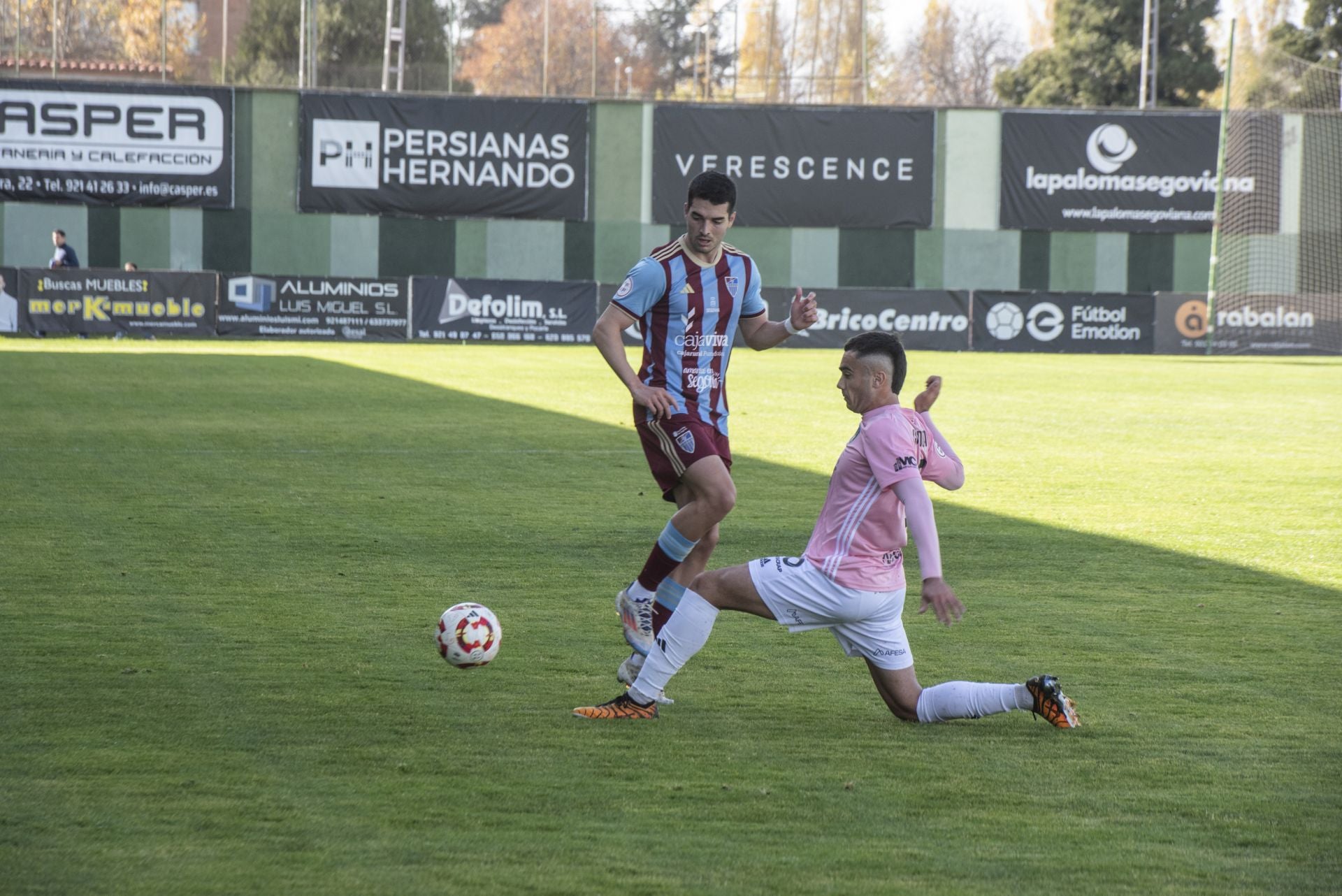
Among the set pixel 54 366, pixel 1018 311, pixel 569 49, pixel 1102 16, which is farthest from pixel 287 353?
pixel 569 49

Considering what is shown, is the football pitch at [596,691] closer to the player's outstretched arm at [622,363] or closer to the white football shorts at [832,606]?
the white football shorts at [832,606]

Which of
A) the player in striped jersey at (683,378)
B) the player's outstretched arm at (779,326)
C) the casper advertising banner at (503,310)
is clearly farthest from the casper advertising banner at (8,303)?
the player in striped jersey at (683,378)

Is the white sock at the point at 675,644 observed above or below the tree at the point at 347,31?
below

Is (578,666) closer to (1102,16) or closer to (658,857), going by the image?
(658,857)

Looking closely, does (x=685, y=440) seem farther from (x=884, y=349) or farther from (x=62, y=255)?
(x=62, y=255)

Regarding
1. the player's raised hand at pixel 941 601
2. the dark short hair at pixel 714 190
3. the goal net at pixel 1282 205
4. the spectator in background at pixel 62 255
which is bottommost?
the player's raised hand at pixel 941 601

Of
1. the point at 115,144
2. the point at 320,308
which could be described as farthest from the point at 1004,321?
the point at 115,144

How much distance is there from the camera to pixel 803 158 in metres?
41.2

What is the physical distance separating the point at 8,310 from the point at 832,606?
30.8 metres

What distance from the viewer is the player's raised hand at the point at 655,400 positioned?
6391 millimetres

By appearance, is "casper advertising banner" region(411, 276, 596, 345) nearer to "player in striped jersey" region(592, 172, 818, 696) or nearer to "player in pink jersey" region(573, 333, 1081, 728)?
"player in striped jersey" region(592, 172, 818, 696)

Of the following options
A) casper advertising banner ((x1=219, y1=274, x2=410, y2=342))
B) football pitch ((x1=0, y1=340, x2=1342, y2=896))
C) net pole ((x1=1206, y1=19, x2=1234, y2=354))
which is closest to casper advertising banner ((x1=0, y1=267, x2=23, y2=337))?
casper advertising banner ((x1=219, y1=274, x2=410, y2=342))

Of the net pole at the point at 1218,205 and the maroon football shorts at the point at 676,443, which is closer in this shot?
the maroon football shorts at the point at 676,443

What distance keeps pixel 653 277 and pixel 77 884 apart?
11.3ft
